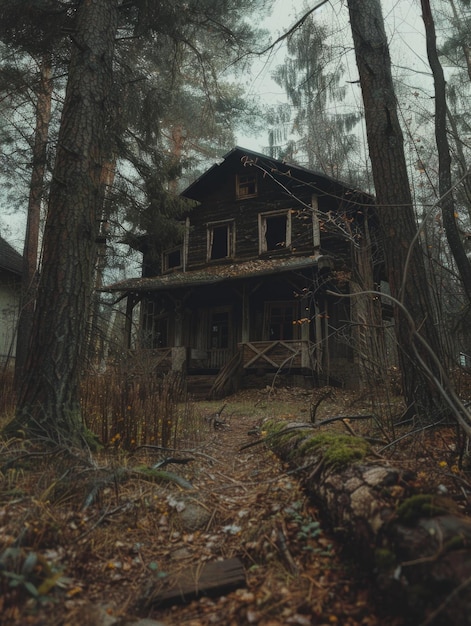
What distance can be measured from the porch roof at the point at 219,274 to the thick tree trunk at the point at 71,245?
7977mm

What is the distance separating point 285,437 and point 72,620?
257 centimetres

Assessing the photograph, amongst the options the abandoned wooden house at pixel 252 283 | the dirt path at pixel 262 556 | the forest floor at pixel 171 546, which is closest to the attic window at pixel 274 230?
the abandoned wooden house at pixel 252 283

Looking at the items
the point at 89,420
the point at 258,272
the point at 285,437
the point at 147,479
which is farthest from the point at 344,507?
the point at 258,272

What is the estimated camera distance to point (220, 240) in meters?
16.4

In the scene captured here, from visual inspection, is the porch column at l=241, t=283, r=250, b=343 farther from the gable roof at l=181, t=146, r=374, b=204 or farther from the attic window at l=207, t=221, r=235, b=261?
the gable roof at l=181, t=146, r=374, b=204

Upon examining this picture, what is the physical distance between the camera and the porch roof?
39.5 feet

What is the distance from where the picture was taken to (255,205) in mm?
15023

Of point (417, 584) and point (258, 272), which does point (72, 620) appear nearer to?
point (417, 584)

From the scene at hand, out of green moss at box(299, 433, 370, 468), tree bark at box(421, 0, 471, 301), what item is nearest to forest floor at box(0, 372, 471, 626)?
green moss at box(299, 433, 370, 468)

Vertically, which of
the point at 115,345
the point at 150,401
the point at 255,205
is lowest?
the point at 150,401

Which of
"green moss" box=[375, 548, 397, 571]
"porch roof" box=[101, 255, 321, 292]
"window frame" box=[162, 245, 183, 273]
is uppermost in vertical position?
"window frame" box=[162, 245, 183, 273]

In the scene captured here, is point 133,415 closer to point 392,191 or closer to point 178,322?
point 392,191

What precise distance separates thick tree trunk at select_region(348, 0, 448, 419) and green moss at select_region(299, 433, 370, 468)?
1.72 metres

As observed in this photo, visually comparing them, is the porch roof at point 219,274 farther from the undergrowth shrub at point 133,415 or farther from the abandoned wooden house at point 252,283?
the undergrowth shrub at point 133,415
